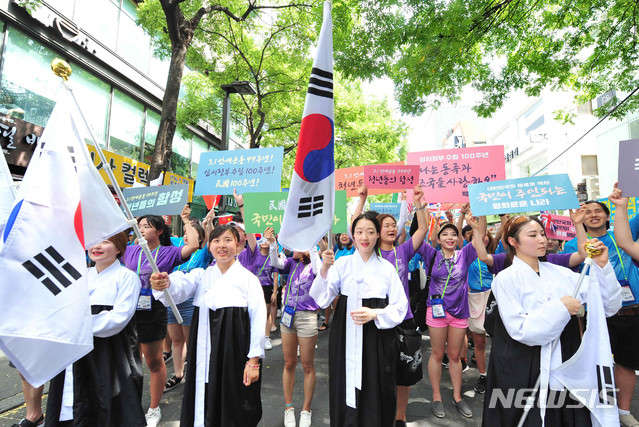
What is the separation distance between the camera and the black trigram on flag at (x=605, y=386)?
6.81ft

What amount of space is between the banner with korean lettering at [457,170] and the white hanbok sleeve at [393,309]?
1.97 meters

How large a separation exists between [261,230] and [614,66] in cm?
896

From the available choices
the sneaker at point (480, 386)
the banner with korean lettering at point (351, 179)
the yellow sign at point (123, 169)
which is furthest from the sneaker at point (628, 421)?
the yellow sign at point (123, 169)

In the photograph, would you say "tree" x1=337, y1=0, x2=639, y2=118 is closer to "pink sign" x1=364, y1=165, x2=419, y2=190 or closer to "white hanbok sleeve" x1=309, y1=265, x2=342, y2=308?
"pink sign" x1=364, y1=165, x2=419, y2=190

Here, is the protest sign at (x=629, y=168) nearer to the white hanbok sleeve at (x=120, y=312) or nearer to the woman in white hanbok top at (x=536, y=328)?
the woman in white hanbok top at (x=536, y=328)

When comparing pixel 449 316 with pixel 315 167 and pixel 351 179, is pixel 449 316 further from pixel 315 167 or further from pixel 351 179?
pixel 351 179

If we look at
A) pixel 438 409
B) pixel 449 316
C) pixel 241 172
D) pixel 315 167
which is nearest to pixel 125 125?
pixel 241 172

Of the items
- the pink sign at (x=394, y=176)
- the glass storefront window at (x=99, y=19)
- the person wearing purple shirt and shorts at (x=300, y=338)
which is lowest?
the person wearing purple shirt and shorts at (x=300, y=338)

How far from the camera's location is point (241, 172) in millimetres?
4133

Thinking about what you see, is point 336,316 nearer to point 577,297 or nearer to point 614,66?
point 577,297

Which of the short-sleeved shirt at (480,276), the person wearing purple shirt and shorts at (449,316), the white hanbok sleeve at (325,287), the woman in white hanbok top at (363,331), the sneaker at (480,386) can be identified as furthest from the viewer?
the short-sleeved shirt at (480,276)

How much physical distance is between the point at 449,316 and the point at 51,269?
3.47m

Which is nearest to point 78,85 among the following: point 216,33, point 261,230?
point 216,33

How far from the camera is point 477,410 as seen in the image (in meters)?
3.61
